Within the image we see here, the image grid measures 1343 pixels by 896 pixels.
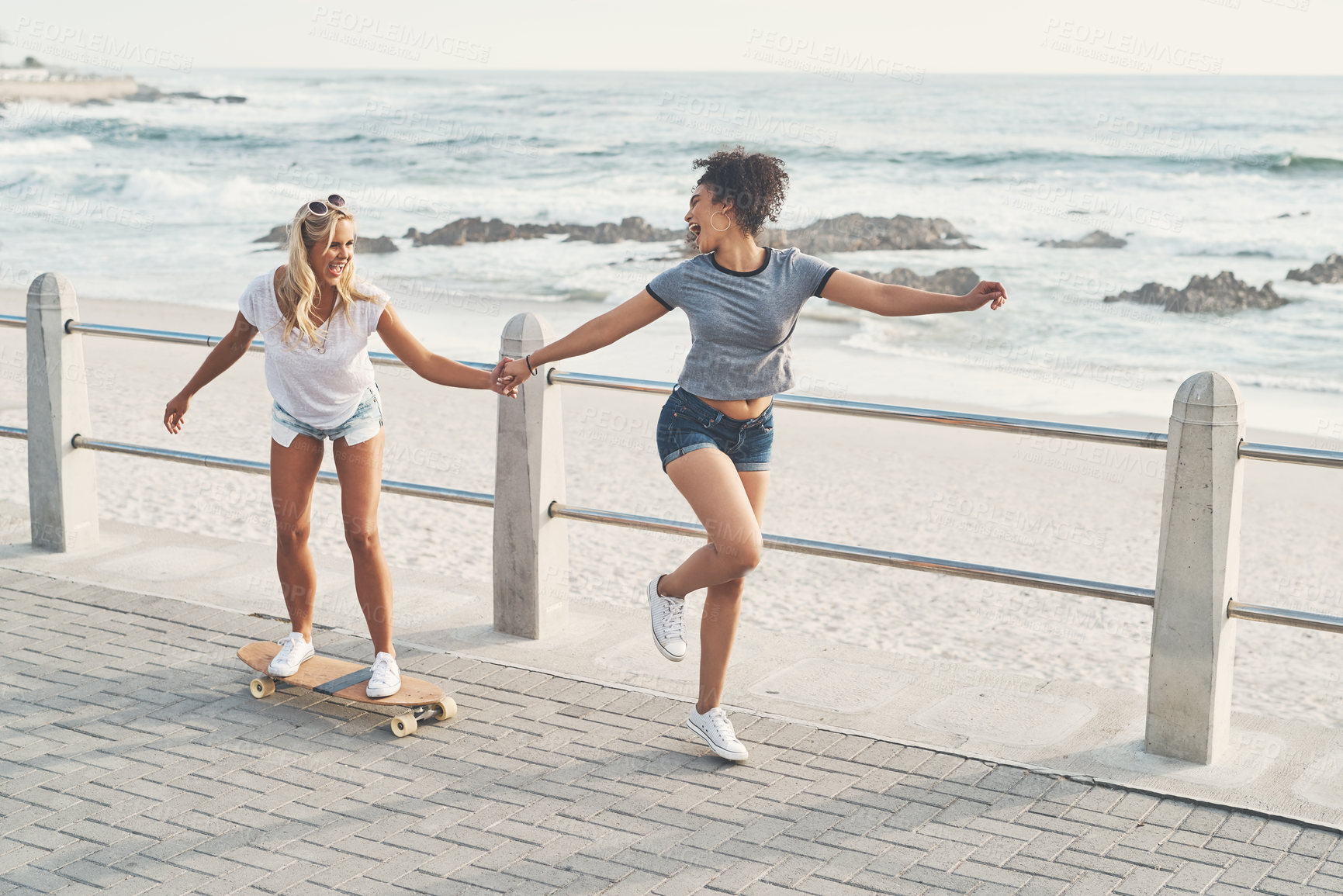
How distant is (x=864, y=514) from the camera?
1140 centimetres

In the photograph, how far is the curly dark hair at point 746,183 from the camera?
4.03 metres

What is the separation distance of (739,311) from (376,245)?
37.2 metres

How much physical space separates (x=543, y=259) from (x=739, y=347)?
109 feet

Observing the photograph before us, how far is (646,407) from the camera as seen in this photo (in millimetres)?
16453

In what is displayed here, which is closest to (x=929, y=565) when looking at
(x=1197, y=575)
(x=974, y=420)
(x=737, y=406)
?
(x=974, y=420)

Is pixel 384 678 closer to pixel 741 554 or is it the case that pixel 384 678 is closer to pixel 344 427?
pixel 344 427

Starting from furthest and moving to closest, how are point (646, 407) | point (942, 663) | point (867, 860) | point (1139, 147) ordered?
point (1139, 147), point (646, 407), point (942, 663), point (867, 860)

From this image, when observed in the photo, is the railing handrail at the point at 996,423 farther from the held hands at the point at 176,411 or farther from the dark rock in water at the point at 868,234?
the dark rock in water at the point at 868,234

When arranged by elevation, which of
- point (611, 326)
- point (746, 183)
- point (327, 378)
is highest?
point (746, 183)

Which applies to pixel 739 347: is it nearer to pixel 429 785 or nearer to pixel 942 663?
pixel 429 785

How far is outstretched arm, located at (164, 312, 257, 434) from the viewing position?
15.3 ft

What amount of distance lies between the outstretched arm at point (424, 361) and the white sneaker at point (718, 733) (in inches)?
52.7

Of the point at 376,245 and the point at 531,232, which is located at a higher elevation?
the point at 531,232

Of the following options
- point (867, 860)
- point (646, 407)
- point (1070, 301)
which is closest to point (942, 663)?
point (867, 860)
